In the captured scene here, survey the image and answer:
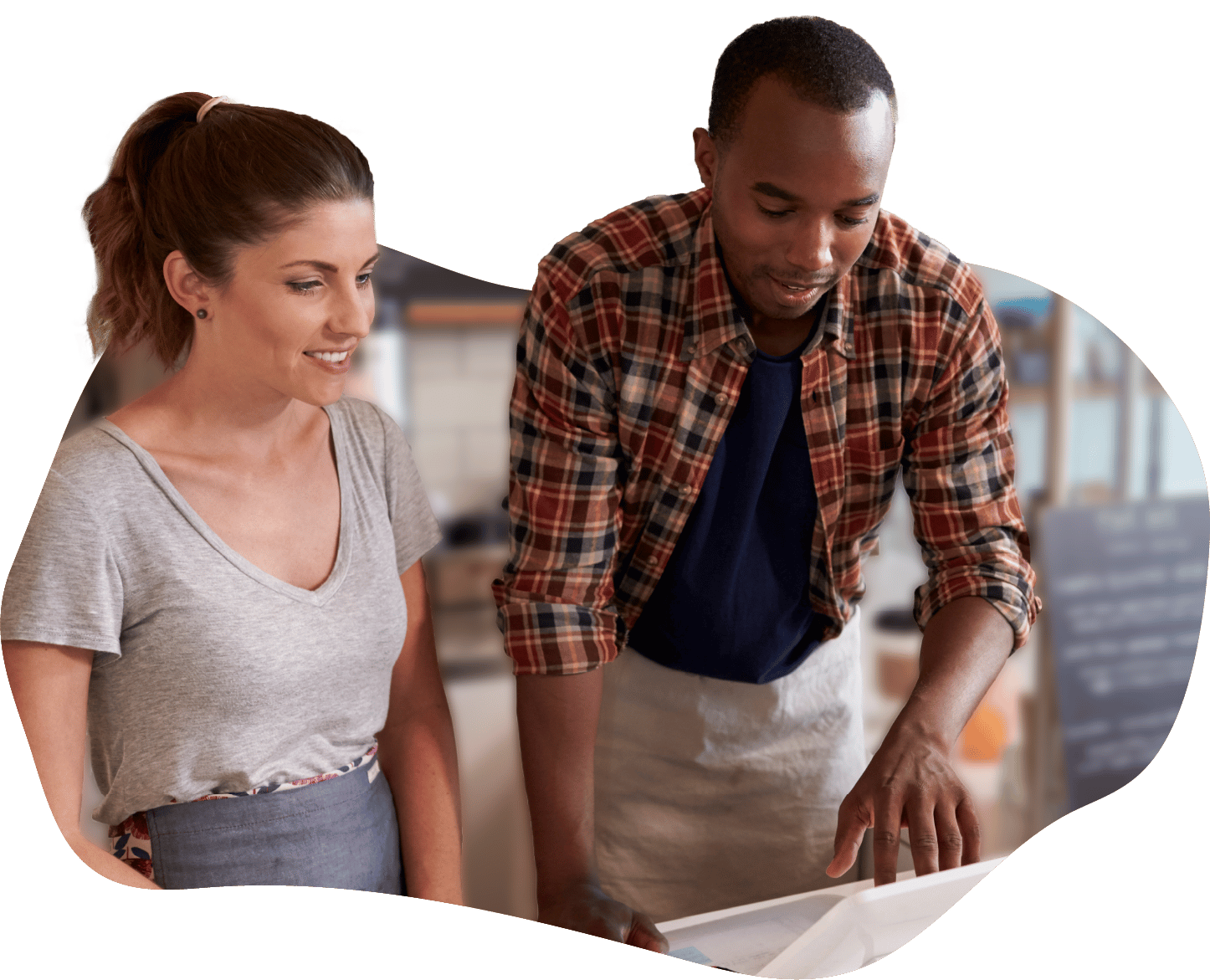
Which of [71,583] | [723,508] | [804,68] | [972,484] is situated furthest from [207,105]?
[972,484]

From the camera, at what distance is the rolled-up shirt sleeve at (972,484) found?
4.90 ft

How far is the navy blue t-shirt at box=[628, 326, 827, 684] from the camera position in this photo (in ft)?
4.83

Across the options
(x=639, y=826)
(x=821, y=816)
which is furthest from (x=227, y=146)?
(x=821, y=816)

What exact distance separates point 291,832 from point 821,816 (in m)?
0.72

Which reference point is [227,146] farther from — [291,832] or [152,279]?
[291,832]

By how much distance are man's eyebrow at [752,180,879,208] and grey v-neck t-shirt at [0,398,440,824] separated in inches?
22.4

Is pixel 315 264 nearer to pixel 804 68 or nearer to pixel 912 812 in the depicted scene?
pixel 804 68

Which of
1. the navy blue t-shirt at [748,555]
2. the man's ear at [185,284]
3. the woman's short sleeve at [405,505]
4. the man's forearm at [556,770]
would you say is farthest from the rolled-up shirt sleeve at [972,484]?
the man's ear at [185,284]

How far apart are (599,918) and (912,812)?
0.39m

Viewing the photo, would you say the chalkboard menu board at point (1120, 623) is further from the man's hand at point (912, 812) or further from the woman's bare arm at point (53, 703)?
the woman's bare arm at point (53, 703)

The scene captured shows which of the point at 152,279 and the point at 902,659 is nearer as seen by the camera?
the point at 152,279

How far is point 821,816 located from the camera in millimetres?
1646

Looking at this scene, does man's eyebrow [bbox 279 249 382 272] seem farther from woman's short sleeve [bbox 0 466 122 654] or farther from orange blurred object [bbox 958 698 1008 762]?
orange blurred object [bbox 958 698 1008 762]

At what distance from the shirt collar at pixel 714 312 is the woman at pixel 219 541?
394mm
